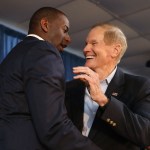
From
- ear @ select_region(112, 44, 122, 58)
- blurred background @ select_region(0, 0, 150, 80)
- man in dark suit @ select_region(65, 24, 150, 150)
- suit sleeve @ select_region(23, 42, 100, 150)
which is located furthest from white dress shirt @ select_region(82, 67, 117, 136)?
blurred background @ select_region(0, 0, 150, 80)

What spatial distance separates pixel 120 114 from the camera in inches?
49.4

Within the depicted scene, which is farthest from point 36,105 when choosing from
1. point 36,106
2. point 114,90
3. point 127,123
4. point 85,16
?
point 85,16

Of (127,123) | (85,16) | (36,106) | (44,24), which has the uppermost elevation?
(44,24)

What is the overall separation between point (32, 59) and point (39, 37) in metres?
0.24

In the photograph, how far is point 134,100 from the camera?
1.39m

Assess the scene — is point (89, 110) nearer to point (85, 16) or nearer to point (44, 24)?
point (44, 24)

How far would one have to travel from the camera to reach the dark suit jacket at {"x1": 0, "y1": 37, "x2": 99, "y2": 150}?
1.05m

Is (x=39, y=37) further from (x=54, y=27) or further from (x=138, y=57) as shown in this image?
(x=138, y=57)

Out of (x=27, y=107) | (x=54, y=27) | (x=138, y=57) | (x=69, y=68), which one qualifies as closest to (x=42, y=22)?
(x=54, y=27)

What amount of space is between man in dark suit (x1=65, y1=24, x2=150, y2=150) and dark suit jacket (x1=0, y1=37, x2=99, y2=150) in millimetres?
175

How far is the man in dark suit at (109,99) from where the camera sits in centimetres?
124

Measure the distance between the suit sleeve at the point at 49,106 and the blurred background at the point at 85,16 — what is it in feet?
7.22

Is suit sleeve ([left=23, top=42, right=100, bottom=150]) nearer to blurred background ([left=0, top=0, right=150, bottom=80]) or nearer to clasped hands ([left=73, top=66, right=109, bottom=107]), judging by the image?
clasped hands ([left=73, top=66, right=109, bottom=107])

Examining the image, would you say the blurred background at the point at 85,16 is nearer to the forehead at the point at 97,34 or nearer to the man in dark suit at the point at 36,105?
the forehead at the point at 97,34
